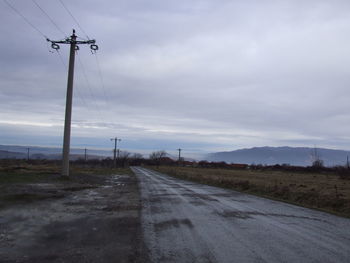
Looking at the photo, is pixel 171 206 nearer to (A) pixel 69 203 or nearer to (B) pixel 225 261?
(A) pixel 69 203

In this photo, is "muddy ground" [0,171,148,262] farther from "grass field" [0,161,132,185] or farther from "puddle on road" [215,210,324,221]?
"grass field" [0,161,132,185]

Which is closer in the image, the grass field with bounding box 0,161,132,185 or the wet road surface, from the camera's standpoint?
the wet road surface

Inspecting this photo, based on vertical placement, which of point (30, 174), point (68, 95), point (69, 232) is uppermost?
point (68, 95)

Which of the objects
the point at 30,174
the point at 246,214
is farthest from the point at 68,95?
the point at 246,214

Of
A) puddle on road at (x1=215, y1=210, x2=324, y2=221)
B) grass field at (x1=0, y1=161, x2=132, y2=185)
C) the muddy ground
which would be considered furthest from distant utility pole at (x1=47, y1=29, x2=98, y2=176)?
puddle on road at (x1=215, y1=210, x2=324, y2=221)

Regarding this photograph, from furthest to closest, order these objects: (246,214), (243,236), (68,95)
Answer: (68,95), (246,214), (243,236)

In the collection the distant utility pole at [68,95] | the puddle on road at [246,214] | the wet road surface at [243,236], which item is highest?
the distant utility pole at [68,95]

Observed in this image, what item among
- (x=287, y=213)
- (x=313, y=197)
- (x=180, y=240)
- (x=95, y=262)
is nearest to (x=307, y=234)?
(x=180, y=240)

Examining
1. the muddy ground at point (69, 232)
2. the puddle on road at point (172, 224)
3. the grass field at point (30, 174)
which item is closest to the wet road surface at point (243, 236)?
the puddle on road at point (172, 224)

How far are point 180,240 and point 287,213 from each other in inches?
249

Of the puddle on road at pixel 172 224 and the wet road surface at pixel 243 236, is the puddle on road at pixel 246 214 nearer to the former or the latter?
the wet road surface at pixel 243 236

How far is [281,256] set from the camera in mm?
6398

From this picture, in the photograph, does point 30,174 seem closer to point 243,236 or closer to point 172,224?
point 172,224

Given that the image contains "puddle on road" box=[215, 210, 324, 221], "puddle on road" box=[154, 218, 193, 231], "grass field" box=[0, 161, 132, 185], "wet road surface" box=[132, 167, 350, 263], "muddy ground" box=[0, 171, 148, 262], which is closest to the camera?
"muddy ground" box=[0, 171, 148, 262]
